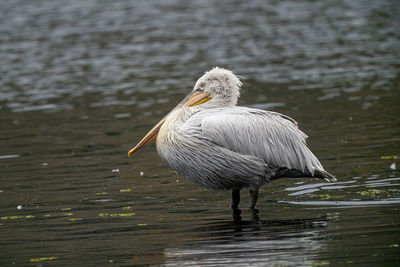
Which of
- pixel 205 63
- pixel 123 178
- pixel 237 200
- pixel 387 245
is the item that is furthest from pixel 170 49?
pixel 387 245

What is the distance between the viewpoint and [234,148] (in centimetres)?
684

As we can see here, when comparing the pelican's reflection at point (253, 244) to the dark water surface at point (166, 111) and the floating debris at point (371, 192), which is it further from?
the floating debris at point (371, 192)

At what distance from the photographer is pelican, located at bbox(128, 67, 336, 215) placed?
679 cm

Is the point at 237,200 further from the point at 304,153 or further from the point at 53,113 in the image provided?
the point at 53,113

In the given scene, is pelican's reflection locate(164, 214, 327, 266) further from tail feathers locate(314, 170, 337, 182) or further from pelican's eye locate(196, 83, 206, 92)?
pelican's eye locate(196, 83, 206, 92)

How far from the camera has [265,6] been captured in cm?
2845

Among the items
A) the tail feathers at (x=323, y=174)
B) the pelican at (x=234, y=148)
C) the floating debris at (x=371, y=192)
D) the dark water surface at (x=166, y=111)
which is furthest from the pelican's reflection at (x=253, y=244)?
the floating debris at (x=371, y=192)

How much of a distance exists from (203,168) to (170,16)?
2136cm

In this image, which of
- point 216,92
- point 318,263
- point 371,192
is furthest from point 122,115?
point 318,263

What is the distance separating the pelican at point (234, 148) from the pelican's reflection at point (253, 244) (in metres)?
0.51

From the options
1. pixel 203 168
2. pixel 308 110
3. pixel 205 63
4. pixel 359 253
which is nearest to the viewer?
pixel 359 253

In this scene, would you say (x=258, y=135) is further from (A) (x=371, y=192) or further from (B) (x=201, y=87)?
(A) (x=371, y=192)

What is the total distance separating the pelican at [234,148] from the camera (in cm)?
679

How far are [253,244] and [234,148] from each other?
1.33 metres
